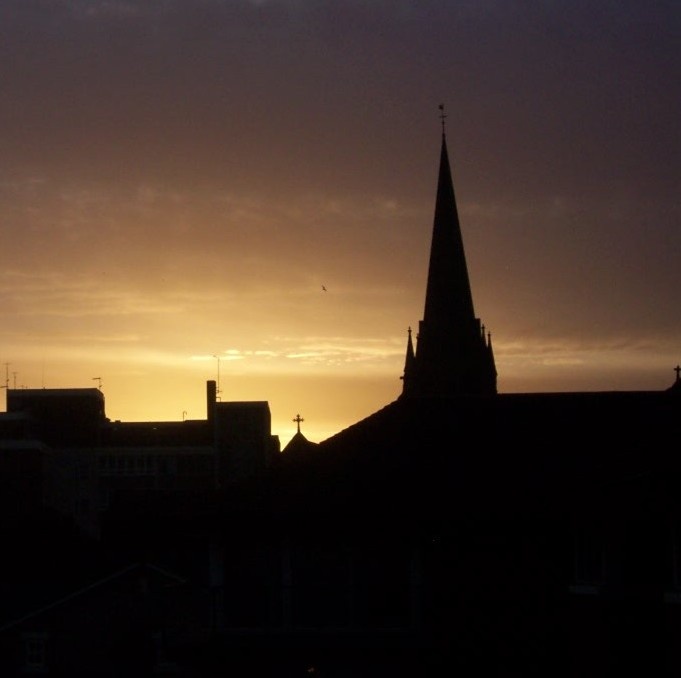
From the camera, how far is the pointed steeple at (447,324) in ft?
392

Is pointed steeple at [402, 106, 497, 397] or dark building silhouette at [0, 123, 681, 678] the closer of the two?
dark building silhouette at [0, 123, 681, 678]

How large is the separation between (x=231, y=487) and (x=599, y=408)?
23.6ft

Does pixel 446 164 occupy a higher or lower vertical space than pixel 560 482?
higher

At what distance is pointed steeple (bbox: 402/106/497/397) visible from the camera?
11950 cm

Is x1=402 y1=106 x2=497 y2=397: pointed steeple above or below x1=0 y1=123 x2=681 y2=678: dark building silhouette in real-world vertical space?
above

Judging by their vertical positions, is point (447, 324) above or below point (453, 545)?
above

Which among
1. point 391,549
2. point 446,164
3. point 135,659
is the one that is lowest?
point 135,659

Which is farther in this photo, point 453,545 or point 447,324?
point 447,324

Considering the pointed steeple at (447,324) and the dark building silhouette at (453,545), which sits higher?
the pointed steeple at (447,324)

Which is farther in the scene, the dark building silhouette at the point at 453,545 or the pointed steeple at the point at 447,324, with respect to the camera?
the pointed steeple at the point at 447,324

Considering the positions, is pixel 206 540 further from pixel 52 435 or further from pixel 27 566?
pixel 52 435

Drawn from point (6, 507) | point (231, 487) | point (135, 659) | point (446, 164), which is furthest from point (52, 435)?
point (231, 487)

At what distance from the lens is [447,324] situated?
12031 cm

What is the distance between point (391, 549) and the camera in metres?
26.9
